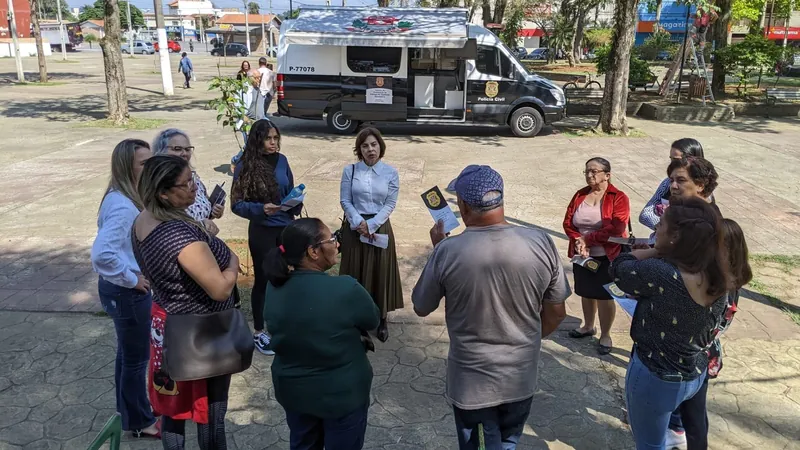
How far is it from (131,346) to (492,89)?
37.8 feet

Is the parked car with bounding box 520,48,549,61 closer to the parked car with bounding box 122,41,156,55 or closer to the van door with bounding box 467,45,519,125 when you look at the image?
the van door with bounding box 467,45,519,125

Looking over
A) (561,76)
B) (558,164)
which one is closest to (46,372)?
(558,164)

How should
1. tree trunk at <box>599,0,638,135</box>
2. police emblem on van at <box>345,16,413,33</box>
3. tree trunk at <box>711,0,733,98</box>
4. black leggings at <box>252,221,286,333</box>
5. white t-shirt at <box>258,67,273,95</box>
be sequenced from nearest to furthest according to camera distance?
1. black leggings at <box>252,221,286,333</box>
2. tree trunk at <box>599,0,638,135</box>
3. police emblem on van at <box>345,16,413,33</box>
4. white t-shirt at <box>258,67,273,95</box>
5. tree trunk at <box>711,0,733,98</box>

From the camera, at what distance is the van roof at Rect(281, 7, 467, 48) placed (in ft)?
42.7

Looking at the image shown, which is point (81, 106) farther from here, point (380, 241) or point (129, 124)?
point (380, 241)

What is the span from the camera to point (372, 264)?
4629 mm

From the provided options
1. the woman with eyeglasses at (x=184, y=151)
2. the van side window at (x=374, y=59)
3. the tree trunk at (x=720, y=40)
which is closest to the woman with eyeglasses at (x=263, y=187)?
the woman with eyeglasses at (x=184, y=151)

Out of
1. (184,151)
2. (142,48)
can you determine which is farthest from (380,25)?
(142,48)

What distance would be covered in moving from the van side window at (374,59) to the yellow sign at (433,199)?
10795 mm

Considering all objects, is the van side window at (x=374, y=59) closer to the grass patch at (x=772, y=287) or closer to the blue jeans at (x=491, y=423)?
the grass patch at (x=772, y=287)

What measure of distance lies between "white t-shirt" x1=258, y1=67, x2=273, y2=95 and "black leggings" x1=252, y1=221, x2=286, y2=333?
1083 centimetres

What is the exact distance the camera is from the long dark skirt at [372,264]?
4.61m

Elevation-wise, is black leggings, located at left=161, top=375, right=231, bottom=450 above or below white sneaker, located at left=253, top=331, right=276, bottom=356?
above

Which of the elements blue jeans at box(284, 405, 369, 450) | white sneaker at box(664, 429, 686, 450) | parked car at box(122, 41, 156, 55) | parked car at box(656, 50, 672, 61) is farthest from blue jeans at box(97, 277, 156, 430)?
parked car at box(122, 41, 156, 55)
